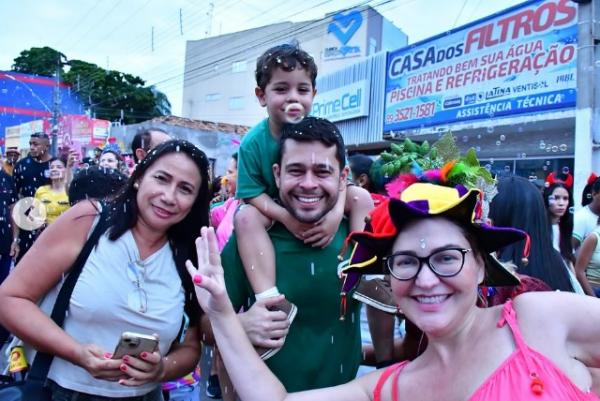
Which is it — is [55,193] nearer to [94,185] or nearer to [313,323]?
[94,185]

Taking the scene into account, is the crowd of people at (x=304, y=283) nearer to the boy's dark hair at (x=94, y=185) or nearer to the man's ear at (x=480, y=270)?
the man's ear at (x=480, y=270)

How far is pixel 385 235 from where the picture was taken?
5.23 feet

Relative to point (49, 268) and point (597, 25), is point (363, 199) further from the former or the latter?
point (597, 25)

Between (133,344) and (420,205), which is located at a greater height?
(420,205)

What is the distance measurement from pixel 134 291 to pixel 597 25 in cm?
640

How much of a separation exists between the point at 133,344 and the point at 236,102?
139 feet

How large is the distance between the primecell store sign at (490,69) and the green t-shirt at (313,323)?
8358mm

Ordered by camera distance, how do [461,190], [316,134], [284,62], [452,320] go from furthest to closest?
[284,62] → [316,134] → [461,190] → [452,320]

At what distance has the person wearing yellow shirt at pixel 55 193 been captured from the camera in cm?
567

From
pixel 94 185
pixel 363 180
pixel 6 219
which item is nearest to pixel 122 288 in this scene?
pixel 94 185

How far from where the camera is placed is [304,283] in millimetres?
2182

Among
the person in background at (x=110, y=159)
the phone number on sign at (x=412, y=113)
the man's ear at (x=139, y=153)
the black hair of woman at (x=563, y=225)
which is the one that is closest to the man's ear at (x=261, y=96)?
the man's ear at (x=139, y=153)

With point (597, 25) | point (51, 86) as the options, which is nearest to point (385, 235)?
point (597, 25)

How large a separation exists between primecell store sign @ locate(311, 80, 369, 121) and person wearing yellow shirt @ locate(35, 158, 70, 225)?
31.3 ft
